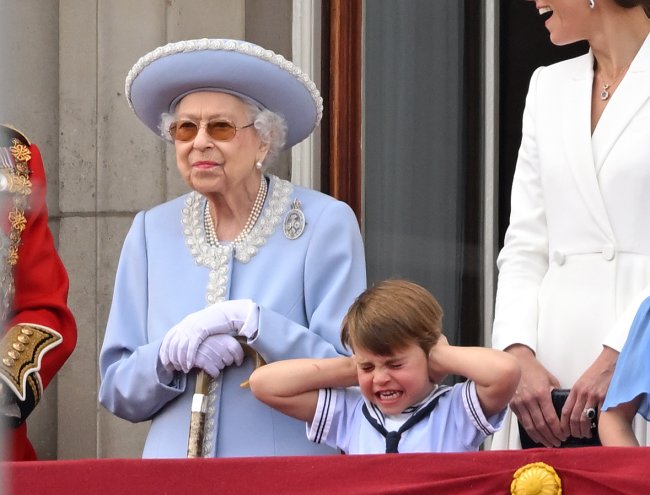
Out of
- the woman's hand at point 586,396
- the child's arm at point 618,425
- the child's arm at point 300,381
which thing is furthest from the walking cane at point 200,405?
the child's arm at point 618,425

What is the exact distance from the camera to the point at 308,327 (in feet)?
13.0

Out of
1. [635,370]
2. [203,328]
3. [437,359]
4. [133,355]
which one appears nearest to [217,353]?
[203,328]

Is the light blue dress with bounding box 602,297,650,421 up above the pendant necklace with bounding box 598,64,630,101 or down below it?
below

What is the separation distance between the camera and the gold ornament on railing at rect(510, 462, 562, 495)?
2.91 m

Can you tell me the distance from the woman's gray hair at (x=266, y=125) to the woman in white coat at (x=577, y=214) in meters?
0.61

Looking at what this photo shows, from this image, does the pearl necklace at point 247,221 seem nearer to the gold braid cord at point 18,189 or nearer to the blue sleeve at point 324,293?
the blue sleeve at point 324,293

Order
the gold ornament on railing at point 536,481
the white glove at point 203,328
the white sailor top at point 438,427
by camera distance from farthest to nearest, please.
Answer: the white glove at point 203,328, the white sailor top at point 438,427, the gold ornament on railing at point 536,481

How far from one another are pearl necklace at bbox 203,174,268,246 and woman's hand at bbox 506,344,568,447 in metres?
0.78

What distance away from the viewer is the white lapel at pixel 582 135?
3811 millimetres

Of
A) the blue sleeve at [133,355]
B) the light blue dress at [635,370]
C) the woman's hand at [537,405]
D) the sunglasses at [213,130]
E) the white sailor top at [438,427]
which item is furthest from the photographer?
the sunglasses at [213,130]

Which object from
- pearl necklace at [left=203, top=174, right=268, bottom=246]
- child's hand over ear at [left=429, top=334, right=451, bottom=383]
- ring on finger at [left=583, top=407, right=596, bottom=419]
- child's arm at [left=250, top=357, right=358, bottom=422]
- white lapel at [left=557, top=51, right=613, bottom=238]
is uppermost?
white lapel at [left=557, top=51, right=613, bottom=238]

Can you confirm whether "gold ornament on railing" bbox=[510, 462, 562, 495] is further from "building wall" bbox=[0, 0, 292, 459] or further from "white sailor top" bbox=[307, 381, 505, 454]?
"building wall" bbox=[0, 0, 292, 459]

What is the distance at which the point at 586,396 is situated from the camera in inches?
140

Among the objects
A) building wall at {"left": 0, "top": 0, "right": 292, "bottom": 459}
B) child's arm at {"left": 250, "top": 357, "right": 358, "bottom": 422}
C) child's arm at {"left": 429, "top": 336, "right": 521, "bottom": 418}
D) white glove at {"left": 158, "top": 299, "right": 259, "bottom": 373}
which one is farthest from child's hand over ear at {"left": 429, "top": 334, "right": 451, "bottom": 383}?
building wall at {"left": 0, "top": 0, "right": 292, "bottom": 459}
